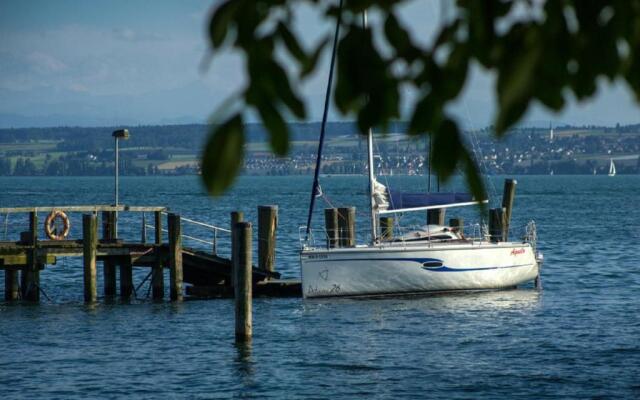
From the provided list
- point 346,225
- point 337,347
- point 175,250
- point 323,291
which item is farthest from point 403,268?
point 337,347

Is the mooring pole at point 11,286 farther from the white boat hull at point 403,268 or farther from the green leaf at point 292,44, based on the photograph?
the green leaf at point 292,44

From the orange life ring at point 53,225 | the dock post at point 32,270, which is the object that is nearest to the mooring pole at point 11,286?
the dock post at point 32,270

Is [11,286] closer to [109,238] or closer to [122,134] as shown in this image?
[109,238]

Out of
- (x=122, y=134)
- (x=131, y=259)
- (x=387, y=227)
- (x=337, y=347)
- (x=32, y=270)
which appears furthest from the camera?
(x=122, y=134)

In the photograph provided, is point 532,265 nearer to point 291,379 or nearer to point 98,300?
point 98,300

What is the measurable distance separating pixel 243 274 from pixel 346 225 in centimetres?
1078

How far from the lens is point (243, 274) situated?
25625mm

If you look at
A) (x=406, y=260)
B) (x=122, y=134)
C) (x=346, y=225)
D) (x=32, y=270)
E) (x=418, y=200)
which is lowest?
(x=32, y=270)

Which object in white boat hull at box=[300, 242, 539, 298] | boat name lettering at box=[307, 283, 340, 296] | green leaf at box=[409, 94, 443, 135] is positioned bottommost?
boat name lettering at box=[307, 283, 340, 296]

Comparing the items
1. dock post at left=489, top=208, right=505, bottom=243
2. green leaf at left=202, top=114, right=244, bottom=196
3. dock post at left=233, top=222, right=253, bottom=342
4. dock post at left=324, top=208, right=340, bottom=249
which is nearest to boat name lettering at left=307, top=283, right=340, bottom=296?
dock post at left=324, top=208, right=340, bottom=249

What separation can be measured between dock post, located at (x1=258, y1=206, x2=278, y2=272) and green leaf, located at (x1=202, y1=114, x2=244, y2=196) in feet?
101

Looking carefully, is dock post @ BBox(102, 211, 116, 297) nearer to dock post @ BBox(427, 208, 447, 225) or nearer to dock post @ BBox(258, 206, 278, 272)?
dock post @ BBox(258, 206, 278, 272)

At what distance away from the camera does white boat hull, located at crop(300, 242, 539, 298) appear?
34500 millimetres

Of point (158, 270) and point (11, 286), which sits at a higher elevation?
point (158, 270)
